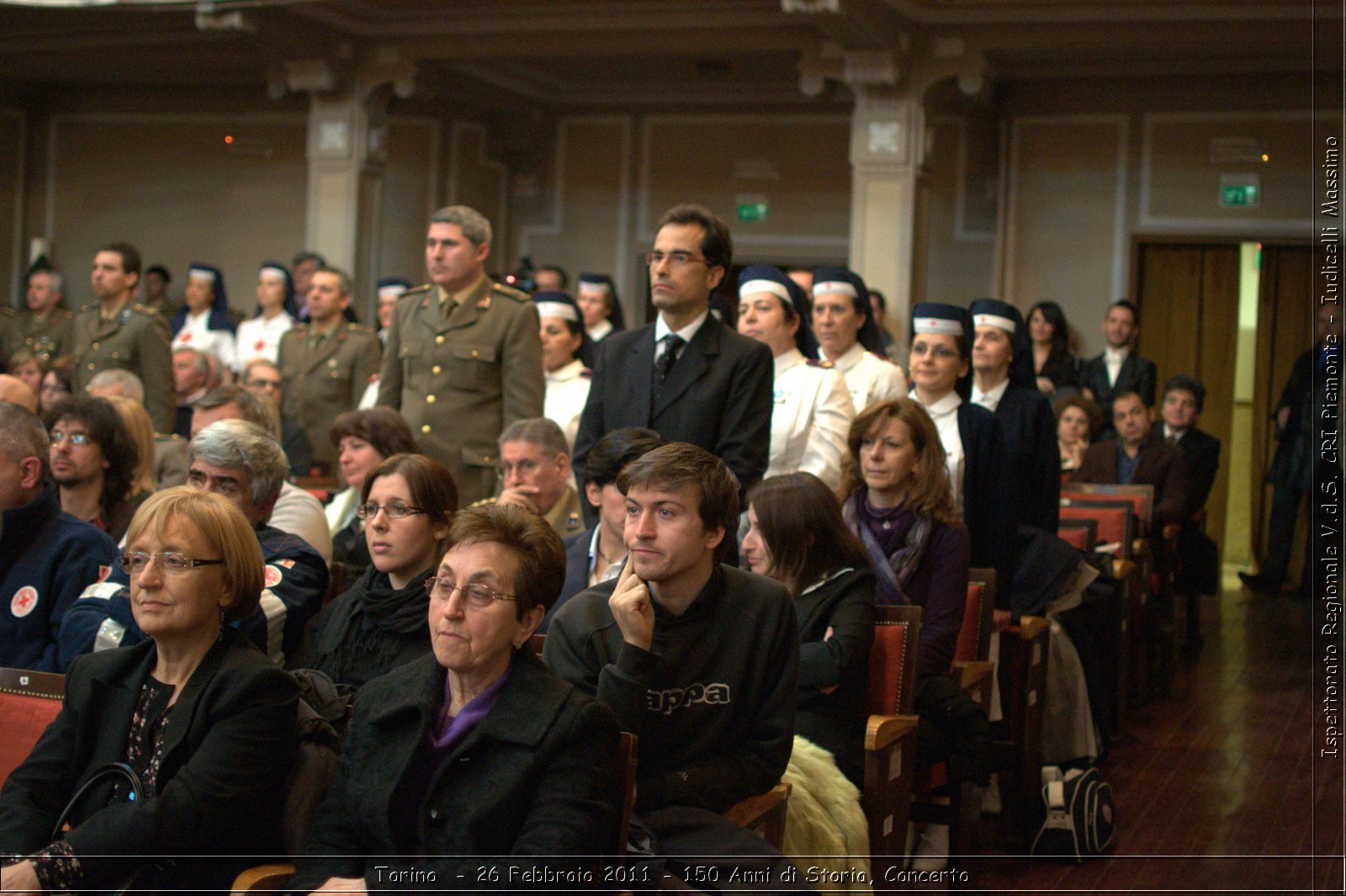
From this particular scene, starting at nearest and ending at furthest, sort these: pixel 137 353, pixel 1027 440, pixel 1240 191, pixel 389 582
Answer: pixel 389 582, pixel 1027 440, pixel 137 353, pixel 1240 191

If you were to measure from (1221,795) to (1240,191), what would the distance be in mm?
5727

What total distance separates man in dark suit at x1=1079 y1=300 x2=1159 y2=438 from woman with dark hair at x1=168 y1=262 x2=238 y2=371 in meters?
5.15

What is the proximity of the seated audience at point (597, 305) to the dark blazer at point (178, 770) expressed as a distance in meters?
5.11

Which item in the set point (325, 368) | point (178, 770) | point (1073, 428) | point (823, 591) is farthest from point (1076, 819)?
point (325, 368)

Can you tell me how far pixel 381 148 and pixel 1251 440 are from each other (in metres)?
5.82

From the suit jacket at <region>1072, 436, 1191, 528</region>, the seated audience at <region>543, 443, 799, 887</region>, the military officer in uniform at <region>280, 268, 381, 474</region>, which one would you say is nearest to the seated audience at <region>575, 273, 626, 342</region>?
the military officer in uniform at <region>280, 268, 381, 474</region>

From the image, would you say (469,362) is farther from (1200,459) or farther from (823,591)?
(1200,459)

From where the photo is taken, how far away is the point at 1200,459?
24.1ft

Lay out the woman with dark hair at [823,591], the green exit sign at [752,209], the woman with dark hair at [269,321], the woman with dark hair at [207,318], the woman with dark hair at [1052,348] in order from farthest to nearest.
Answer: the green exit sign at [752,209] < the woman with dark hair at [207,318] < the woman with dark hair at [269,321] < the woman with dark hair at [1052,348] < the woman with dark hair at [823,591]

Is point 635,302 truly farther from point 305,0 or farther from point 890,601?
point 890,601

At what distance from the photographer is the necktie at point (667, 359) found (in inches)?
138

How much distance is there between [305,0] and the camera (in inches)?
330

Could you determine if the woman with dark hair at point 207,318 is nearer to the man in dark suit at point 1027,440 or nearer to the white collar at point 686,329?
the man in dark suit at point 1027,440

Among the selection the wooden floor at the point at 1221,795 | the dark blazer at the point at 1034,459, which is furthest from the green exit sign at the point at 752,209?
the dark blazer at the point at 1034,459
